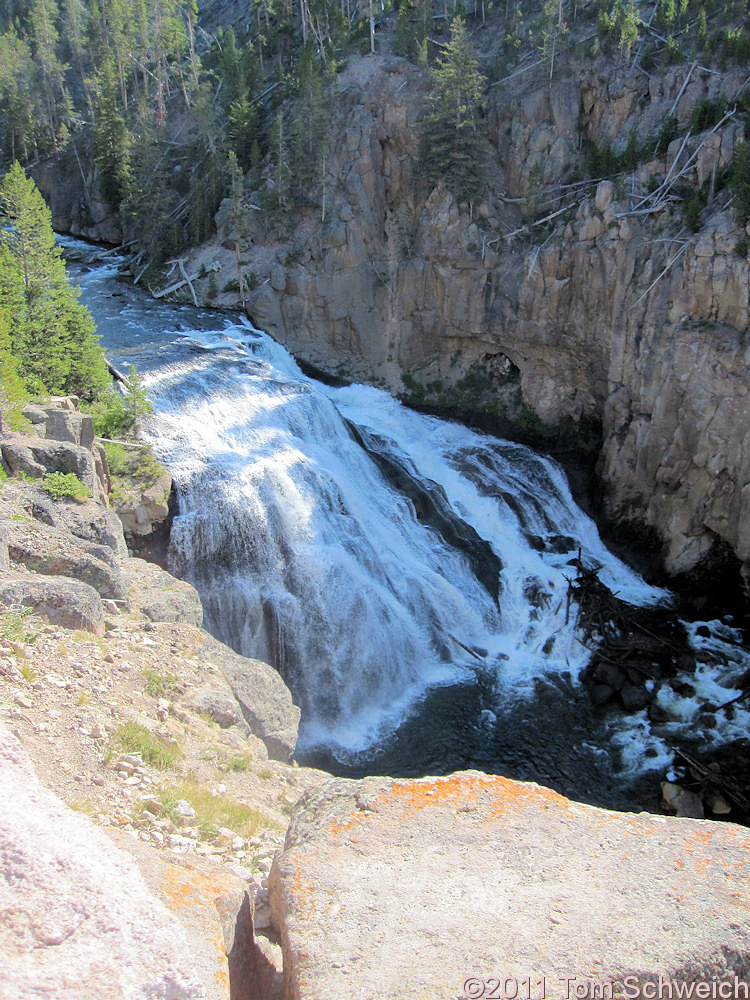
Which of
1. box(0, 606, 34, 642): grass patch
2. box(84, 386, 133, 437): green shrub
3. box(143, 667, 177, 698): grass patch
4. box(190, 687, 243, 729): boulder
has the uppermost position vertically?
box(0, 606, 34, 642): grass patch

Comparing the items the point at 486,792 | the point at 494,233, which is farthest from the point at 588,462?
the point at 486,792

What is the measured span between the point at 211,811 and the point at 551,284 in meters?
24.4

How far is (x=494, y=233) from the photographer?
94.6 feet

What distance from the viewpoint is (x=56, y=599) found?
8820mm

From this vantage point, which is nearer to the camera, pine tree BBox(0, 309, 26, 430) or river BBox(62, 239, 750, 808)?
pine tree BBox(0, 309, 26, 430)

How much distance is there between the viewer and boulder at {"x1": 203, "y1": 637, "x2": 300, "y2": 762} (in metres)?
10.9

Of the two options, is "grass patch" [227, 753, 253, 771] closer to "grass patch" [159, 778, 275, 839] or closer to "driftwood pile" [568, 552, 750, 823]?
"grass patch" [159, 778, 275, 839]

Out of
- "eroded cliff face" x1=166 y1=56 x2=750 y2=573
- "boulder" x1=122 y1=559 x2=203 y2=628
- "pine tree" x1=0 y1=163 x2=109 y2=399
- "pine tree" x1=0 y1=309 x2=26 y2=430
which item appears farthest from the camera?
"eroded cliff face" x1=166 y1=56 x2=750 y2=573

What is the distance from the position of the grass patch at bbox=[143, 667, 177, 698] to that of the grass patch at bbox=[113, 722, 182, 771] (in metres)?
0.99

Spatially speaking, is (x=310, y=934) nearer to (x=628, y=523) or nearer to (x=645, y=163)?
(x=628, y=523)

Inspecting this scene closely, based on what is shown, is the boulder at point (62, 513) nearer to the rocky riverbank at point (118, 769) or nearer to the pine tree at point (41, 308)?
the rocky riverbank at point (118, 769)

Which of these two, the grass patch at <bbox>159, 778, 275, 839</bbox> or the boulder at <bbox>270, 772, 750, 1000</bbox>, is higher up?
the boulder at <bbox>270, 772, 750, 1000</bbox>

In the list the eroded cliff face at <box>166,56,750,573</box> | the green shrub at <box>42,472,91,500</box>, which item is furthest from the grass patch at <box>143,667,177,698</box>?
the eroded cliff face at <box>166,56,750,573</box>

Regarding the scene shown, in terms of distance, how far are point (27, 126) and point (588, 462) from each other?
4484cm
